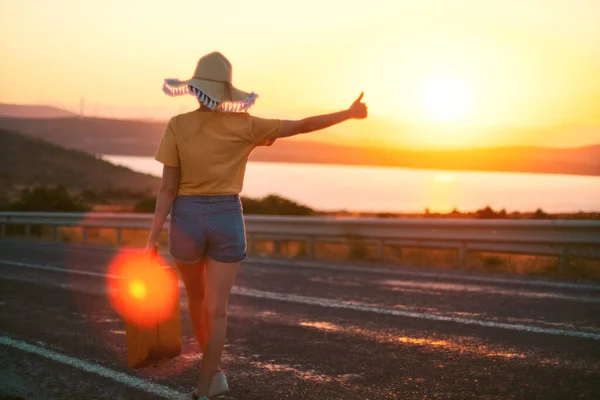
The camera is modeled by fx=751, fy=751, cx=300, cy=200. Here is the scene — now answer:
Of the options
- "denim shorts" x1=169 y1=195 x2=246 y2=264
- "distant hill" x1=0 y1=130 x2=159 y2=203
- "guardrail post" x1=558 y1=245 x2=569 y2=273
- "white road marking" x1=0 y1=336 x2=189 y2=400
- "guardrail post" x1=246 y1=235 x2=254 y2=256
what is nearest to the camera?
"denim shorts" x1=169 y1=195 x2=246 y2=264

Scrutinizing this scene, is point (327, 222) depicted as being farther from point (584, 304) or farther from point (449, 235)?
point (584, 304)

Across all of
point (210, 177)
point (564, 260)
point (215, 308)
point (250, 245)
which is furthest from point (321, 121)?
point (250, 245)

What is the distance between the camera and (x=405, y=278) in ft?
34.9

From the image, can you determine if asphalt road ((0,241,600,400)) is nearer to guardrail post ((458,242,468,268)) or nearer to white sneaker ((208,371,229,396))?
white sneaker ((208,371,229,396))

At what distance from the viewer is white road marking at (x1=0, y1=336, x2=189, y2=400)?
507 cm

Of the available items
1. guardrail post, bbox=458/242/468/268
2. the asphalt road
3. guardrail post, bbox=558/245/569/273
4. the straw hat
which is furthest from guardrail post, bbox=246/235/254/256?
the straw hat

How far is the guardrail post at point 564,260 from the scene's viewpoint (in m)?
11.0

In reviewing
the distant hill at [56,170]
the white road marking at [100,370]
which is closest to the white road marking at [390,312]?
the white road marking at [100,370]

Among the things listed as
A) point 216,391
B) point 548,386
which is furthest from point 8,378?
point 548,386

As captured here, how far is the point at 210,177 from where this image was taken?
4418 millimetres

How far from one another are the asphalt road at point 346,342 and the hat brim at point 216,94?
1.94m

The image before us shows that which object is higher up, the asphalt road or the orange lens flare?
the orange lens flare

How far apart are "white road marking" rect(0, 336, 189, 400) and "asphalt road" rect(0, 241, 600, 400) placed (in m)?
0.02

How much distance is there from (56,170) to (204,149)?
258ft
